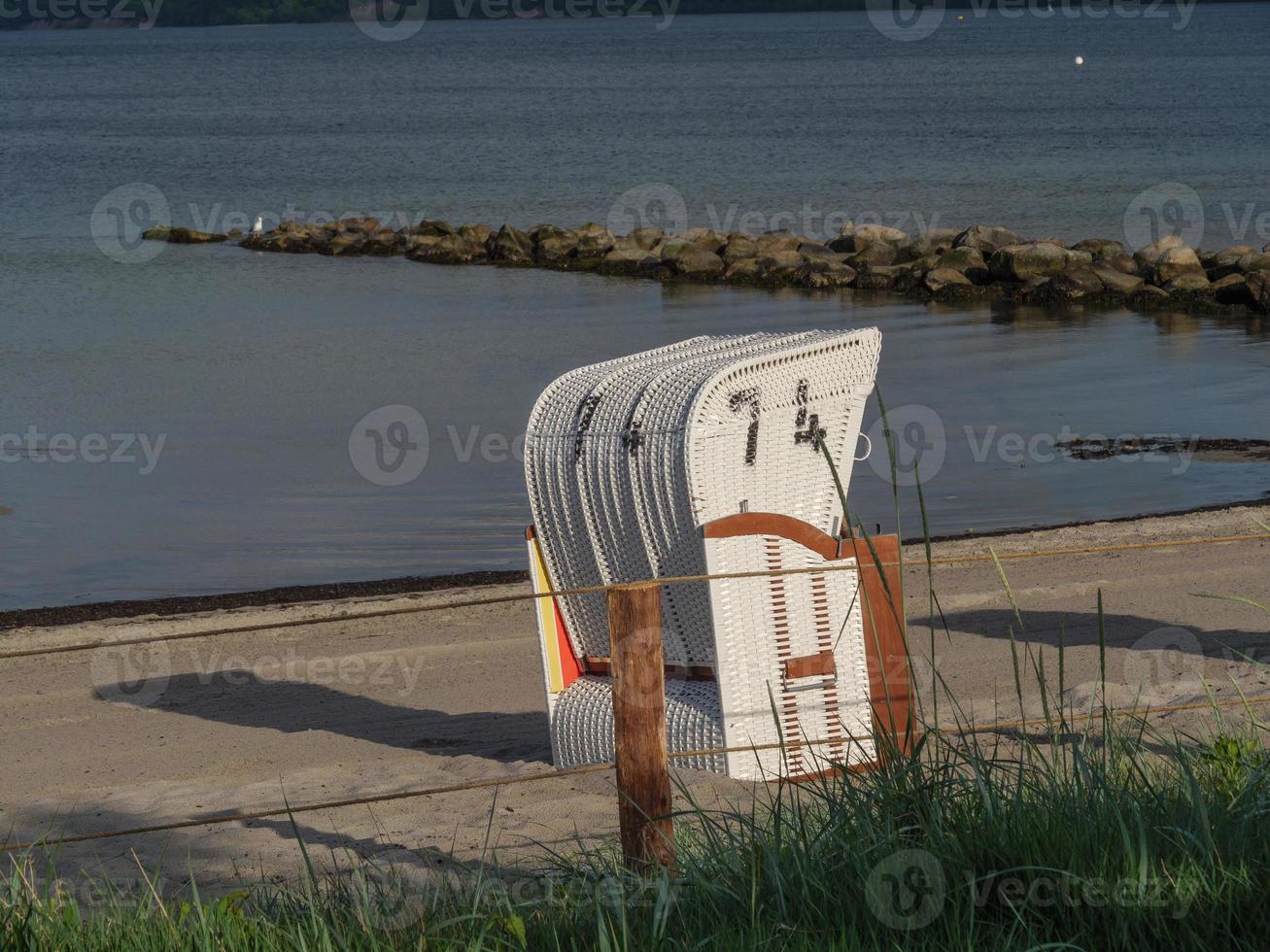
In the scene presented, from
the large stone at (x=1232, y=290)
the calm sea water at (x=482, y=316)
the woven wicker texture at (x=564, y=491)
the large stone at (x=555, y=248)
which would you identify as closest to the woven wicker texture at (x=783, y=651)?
the woven wicker texture at (x=564, y=491)

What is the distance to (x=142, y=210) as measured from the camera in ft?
163

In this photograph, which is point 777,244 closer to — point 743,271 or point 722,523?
point 743,271

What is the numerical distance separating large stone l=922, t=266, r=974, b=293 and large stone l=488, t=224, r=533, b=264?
10828 millimetres

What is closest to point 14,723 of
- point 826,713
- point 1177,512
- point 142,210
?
point 826,713

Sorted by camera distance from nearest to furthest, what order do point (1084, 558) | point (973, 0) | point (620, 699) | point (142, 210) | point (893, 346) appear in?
point (620, 699), point (1084, 558), point (893, 346), point (142, 210), point (973, 0)

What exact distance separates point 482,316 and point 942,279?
8.24m

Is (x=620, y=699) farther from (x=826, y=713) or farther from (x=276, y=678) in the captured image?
(x=276, y=678)

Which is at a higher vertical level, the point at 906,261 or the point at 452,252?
the point at 452,252

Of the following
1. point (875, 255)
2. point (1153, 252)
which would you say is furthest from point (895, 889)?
point (875, 255)

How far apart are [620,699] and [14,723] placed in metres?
5.13

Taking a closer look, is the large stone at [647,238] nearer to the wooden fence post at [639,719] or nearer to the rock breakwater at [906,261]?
the rock breakwater at [906,261]

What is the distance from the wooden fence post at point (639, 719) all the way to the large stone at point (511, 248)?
3282 cm

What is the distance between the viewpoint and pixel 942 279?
29.0 meters

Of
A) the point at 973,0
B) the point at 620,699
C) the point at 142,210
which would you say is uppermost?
the point at 973,0
